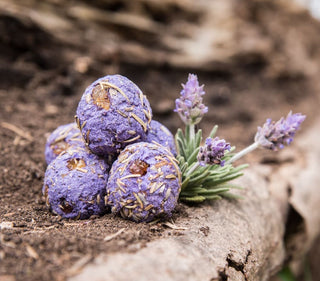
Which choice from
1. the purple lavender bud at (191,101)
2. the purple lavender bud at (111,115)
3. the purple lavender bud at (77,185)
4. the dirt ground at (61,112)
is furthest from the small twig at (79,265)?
the purple lavender bud at (191,101)

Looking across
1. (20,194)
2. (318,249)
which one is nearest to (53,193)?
(20,194)

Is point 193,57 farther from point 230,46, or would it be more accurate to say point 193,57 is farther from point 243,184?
point 243,184

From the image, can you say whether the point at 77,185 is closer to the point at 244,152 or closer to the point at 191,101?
the point at 191,101

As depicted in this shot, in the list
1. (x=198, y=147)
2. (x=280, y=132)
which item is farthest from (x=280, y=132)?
(x=198, y=147)

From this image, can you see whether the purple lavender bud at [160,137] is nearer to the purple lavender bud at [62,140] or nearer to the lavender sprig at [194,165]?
the lavender sprig at [194,165]

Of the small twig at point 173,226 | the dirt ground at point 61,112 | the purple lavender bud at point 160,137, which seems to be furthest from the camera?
the purple lavender bud at point 160,137

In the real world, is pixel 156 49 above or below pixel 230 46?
below

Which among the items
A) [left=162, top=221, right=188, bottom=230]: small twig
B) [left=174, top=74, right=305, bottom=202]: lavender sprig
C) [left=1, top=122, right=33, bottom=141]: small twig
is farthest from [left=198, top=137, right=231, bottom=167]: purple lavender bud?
[left=1, top=122, right=33, bottom=141]: small twig
